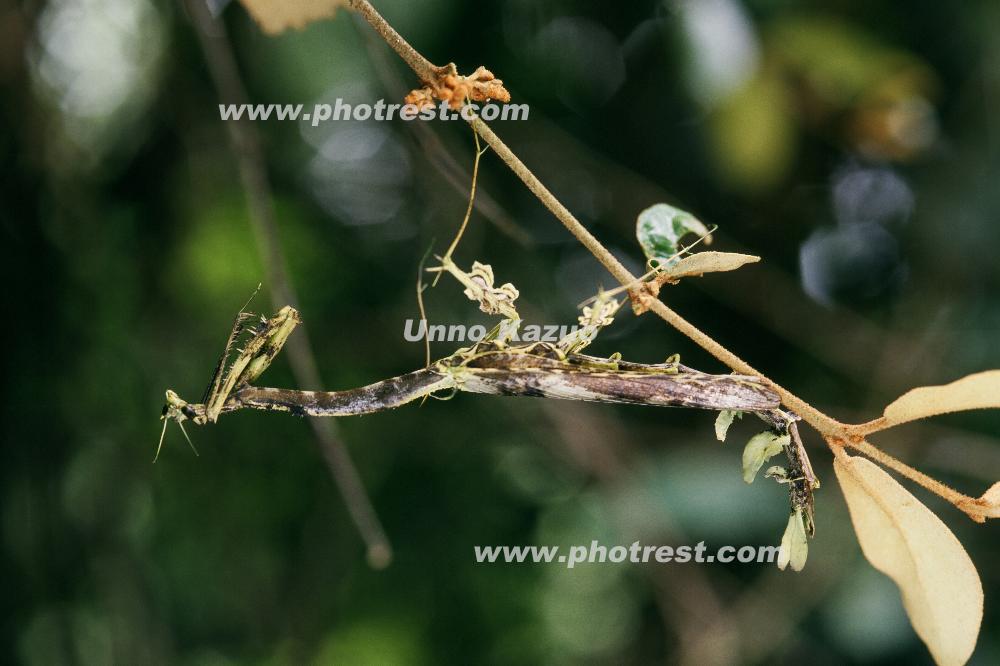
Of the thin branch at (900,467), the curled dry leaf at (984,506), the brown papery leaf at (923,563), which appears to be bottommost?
the brown papery leaf at (923,563)

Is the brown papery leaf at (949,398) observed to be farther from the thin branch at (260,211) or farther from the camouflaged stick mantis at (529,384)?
the thin branch at (260,211)

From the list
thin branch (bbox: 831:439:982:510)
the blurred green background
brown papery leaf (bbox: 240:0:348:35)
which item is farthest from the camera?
the blurred green background


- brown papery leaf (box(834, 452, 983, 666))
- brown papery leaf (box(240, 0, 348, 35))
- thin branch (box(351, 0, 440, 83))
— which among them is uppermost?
brown papery leaf (box(240, 0, 348, 35))

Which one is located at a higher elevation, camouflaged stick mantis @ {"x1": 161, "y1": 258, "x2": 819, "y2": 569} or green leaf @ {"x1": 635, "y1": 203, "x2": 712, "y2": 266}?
green leaf @ {"x1": 635, "y1": 203, "x2": 712, "y2": 266}

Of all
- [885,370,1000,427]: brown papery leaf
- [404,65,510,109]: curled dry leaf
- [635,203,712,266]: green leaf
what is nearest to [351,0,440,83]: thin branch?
[404,65,510,109]: curled dry leaf

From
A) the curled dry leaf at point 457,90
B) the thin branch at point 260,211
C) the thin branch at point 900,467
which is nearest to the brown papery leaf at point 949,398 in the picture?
the thin branch at point 900,467

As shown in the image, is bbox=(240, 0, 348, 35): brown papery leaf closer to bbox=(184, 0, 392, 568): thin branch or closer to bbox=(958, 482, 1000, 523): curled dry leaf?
bbox=(184, 0, 392, 568): thin branch

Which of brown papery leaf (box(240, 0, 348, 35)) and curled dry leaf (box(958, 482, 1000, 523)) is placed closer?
curled dry leaf (box(958, 482, 1000, 523))

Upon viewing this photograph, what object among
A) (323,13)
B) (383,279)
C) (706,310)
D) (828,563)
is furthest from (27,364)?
(828,563)
